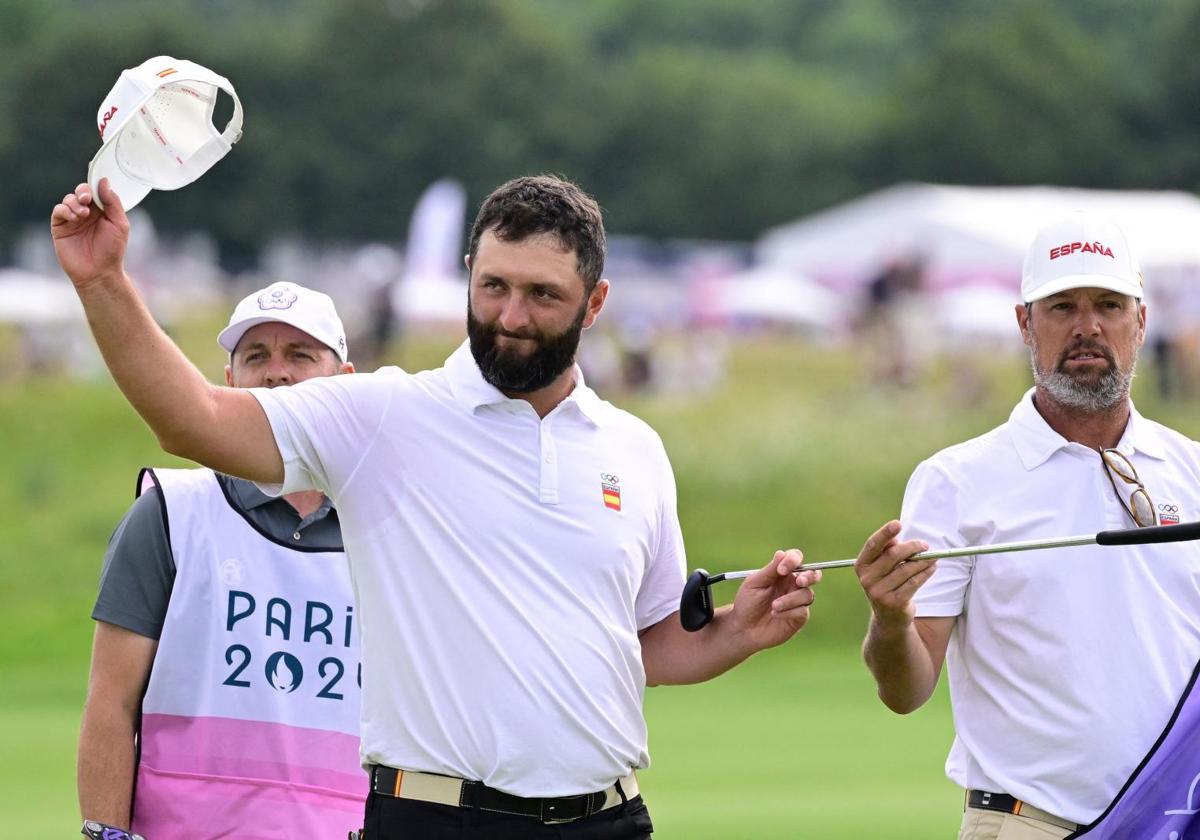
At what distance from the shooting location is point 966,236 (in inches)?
1866

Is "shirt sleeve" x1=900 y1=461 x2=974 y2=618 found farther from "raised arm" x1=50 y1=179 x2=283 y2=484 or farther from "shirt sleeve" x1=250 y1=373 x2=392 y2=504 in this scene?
"raised arm" x1=50 y1=179 x2=283 y2=484

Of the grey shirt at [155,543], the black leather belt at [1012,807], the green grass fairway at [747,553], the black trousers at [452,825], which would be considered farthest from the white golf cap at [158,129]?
the green grass fairway at [747,553]

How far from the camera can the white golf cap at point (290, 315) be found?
5570 millimetres

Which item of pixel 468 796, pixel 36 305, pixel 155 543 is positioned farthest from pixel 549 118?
pixel 468 796

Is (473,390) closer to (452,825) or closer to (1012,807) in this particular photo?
(452,825)

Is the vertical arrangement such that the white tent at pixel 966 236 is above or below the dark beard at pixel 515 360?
above

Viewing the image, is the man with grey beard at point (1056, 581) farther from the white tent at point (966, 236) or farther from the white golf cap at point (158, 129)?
the white tent at point (966, 236)

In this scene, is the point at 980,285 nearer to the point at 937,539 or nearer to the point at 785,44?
the point at 937,539

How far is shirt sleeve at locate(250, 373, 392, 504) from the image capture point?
4453mm

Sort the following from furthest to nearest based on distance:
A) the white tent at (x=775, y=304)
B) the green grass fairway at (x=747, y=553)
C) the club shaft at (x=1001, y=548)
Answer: the white tent at (x=775, y=304)
the green grass fairway at (x=747, y=553)
the club shaft at (x=1001, y=548)

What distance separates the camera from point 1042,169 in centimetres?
8731

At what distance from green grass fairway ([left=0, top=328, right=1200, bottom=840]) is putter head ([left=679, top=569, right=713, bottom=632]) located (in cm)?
643

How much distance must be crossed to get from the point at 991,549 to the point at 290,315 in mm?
1927

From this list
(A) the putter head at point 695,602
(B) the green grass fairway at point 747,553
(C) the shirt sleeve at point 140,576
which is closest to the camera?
(A) the putter head at point 695,602
